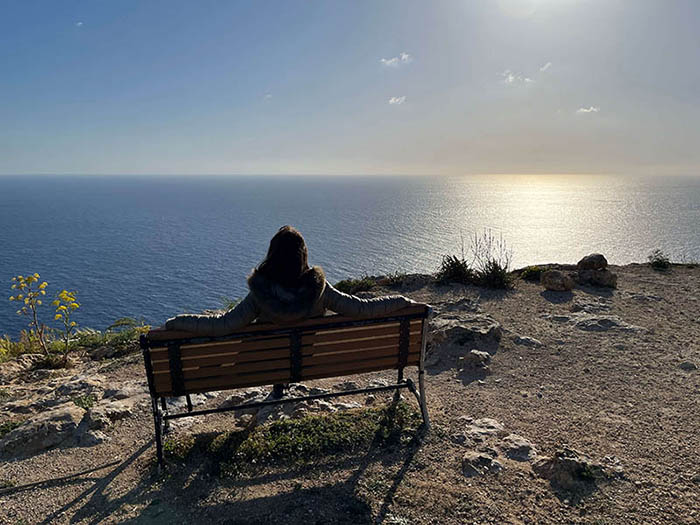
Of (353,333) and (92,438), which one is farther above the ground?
(353,333)

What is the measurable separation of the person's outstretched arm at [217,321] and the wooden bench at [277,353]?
59mm

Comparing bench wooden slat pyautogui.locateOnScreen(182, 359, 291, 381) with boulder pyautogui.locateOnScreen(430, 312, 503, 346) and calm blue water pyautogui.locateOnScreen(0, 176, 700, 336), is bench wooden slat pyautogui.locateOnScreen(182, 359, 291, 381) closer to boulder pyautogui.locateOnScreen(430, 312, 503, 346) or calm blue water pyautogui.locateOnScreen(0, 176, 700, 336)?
boulder pyautogui.locateOnScreen(430, 312, 503, 346)

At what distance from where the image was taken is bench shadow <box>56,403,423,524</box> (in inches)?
122

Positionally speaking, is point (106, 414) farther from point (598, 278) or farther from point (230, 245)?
point (230, 245)

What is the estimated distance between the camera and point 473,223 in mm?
70250

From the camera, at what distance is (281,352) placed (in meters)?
3.75

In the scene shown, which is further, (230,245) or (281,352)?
(230,245)

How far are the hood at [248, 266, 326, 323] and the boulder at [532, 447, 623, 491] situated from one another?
2.45 meters

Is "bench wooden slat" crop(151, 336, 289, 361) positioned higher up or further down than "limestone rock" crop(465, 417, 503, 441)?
higher up

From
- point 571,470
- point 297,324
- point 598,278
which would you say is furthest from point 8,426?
point 598,278

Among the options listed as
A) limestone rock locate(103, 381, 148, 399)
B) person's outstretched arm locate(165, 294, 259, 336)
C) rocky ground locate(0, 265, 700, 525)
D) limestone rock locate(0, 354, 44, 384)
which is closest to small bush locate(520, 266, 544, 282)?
rocky ground locate(0, 265, 700, 525)

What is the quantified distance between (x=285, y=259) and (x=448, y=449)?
7.73ft

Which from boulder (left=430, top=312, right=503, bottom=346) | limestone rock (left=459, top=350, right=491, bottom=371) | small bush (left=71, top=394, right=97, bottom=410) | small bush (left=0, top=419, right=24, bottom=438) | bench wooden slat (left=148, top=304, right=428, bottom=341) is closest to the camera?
bench wooden slat (left=148, top=304, right=428, bottom=341)

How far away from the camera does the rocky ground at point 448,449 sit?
125 inches
